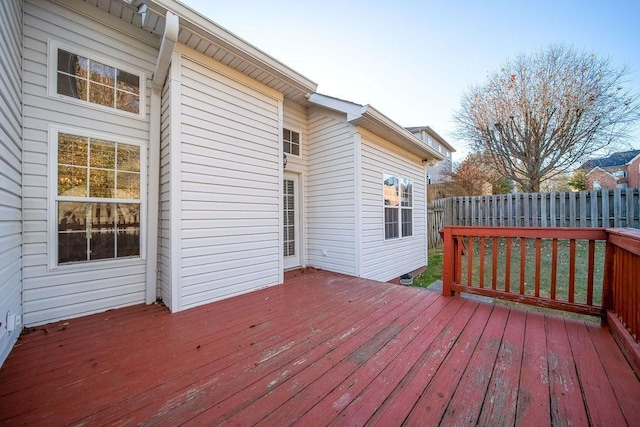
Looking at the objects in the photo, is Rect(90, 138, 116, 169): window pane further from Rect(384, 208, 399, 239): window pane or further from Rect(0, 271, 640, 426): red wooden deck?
Rect(384, 208, 399, 239): window pane

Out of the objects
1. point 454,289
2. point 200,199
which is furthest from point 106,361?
point 454,289

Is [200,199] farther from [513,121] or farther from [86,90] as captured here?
[513,121]

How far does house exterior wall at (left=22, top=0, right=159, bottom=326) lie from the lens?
250 cm

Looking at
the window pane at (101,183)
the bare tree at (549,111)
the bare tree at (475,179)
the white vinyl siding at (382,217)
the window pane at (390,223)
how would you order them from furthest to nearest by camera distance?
the bare tree at (475,179) < the bare tree at (549,111) < the window pane at (390,223) < the white vinyl siding at (382,217) < the window pane at (101,183)

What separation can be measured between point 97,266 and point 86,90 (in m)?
2.06

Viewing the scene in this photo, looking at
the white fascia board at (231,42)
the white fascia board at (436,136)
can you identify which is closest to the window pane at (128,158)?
the white fascia board at (231,42)

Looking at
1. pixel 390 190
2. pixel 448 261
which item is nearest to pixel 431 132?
pixel 390 190

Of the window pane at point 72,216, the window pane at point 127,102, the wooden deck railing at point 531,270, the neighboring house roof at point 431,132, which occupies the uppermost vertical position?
the neighboring house roof at point 431,132

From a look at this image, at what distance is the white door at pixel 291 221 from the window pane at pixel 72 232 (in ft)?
9.59

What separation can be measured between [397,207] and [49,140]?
5.85 meters

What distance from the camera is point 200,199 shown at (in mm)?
3094

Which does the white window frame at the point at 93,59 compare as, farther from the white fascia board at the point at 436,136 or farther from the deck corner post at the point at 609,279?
the white fascia board at the point at 436,136

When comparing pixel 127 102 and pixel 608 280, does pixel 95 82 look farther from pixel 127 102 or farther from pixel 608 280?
pixel 608 280

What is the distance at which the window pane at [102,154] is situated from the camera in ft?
9.35
